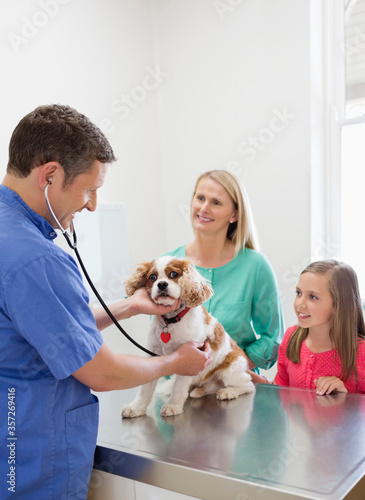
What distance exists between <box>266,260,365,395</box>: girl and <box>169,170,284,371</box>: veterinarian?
0.17m

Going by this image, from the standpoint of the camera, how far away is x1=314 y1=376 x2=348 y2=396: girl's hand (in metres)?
1.50

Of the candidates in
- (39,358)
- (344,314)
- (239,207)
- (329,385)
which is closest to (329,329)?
(344,314)

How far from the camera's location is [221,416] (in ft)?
4.37

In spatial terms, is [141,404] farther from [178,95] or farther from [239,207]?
[178,95]

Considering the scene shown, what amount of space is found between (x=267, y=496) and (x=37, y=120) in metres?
0.90

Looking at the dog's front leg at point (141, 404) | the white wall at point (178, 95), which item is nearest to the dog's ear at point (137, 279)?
the dog's front leg at point (141, 404)

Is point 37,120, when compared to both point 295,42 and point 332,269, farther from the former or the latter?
point 295,42

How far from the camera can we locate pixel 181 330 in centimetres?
138

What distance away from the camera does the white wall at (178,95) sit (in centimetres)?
274

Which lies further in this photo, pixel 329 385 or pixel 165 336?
pixel 329 385

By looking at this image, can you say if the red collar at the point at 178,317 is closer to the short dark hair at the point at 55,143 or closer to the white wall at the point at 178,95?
the short dark hair at the point at 55,143

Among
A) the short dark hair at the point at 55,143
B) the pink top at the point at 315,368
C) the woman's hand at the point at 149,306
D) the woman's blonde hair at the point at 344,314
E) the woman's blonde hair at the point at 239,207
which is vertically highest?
the short dark hair at the point at 55,143

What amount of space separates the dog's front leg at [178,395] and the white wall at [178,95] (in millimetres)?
1607

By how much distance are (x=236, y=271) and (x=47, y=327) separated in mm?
1112
